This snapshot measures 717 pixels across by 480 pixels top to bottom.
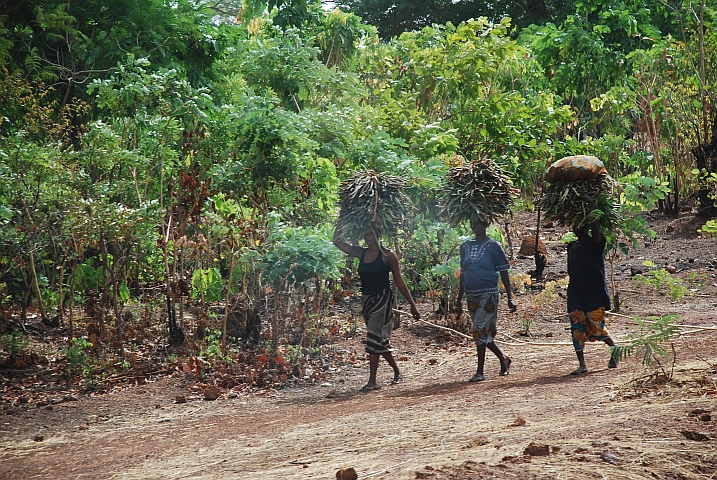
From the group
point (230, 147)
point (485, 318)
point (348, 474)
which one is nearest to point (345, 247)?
point (485, 318)

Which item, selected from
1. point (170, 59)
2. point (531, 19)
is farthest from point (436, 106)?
point (531, 19)

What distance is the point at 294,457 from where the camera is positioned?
4.82 meters

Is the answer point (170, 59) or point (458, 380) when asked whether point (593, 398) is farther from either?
point (170, 59)

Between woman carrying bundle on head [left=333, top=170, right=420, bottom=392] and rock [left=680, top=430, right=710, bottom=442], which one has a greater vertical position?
woman carrying bundle on head [left=333, top=170, right=420, bottom=392]

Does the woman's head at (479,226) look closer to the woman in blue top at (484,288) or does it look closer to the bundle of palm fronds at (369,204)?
the woman in blue top at (484,288)

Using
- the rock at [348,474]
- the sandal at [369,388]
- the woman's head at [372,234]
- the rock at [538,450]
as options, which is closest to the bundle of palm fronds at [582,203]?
the woman's head at [372,234]

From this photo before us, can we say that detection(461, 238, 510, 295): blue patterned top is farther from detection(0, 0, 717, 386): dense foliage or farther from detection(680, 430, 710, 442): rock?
detection(680, 430, 710, 442): rock

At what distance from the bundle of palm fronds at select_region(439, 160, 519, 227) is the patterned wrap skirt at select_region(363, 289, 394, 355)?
99 cm

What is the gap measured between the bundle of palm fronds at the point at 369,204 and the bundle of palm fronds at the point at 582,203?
136 centimetres

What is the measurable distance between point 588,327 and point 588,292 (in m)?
0.29

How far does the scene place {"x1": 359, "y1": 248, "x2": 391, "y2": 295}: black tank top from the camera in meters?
7.31

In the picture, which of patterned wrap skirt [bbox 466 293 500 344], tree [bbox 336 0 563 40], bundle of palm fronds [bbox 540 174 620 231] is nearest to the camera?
bundle of palm fronds [bbox 540 174 620 231]

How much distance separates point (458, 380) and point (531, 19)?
1745cm

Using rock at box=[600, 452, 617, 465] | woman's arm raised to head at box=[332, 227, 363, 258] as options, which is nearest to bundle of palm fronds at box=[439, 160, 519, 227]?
woman's arm raised to head at box=[332, 227, 363, 258]
